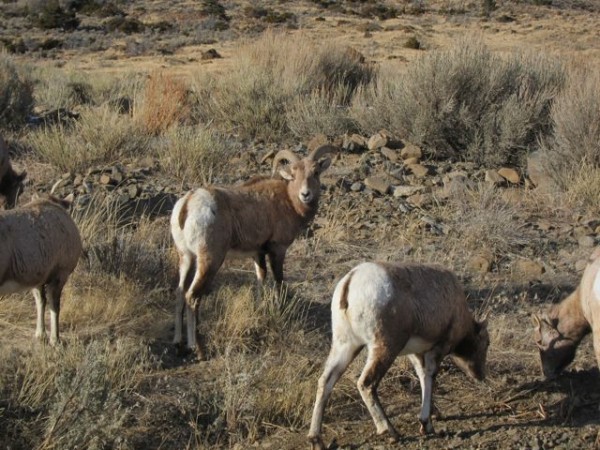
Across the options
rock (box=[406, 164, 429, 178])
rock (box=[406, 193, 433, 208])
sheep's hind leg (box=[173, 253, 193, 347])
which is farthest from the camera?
rock (box=[406, 164, 429, 178])

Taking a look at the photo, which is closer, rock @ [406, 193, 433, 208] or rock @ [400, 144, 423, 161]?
rock @ [406, 193, 433, 208]

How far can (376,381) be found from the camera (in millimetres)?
5742

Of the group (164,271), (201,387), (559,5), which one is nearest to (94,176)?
(164,271)

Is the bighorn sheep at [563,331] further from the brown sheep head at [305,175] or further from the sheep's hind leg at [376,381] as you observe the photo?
the brown sheep head at [305,175]

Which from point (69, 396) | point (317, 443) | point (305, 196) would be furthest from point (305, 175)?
point (69, 396)

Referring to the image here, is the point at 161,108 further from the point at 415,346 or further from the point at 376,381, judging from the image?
the point at 376,381

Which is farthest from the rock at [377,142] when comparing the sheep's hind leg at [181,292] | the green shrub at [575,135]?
the sheep's hind leg at [181,292]

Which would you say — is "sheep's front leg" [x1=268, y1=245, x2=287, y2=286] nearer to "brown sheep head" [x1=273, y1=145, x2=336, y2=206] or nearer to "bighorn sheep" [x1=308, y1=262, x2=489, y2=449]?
"brown sheep head" [x1=273, y1=145, x2=336, y2=206]

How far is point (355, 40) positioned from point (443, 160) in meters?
25.3

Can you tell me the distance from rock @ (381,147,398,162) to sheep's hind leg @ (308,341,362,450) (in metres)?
7.34

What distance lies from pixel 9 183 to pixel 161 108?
4.28 meters

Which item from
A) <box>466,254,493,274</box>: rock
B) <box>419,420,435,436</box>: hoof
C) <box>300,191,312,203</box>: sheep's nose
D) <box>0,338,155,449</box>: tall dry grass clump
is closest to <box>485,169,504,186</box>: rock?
<box>466,254,493,274</box>: rock

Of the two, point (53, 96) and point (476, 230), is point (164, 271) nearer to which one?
point (476, 230)

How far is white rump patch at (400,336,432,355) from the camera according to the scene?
5.97m
